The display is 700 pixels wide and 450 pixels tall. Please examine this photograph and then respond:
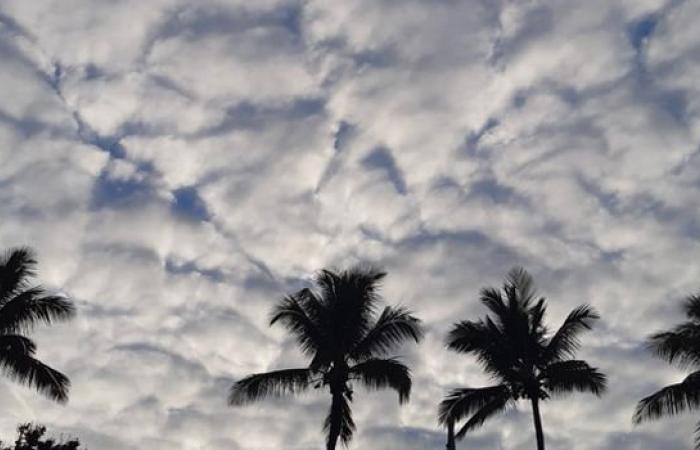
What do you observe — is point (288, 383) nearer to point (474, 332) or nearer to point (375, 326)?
point (375, 326)

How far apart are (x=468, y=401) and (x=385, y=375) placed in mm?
3995

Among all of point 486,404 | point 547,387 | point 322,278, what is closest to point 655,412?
point 547,387

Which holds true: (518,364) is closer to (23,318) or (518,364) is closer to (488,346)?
(488,346)

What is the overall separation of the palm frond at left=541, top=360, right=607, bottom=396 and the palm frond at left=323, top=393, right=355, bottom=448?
24.9 ft

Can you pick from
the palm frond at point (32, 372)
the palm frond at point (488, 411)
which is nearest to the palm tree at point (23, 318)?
the palm frond at point (32, 372)

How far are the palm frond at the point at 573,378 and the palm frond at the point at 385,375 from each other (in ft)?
18.5

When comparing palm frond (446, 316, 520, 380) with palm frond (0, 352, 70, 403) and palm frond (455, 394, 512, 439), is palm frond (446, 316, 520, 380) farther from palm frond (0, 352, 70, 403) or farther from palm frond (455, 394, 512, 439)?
palm frond (0, 352, 70, 403)

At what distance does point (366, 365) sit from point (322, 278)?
3742mm

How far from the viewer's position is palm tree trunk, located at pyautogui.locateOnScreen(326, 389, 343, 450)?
27.8 metres

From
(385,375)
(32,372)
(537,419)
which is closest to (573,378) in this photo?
(537,419)

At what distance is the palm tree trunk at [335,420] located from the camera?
2783 centimetres

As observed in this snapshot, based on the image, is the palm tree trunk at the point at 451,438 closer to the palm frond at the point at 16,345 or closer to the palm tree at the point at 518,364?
the palm tree at the point at 518,364

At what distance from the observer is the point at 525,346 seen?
30766 millimetres

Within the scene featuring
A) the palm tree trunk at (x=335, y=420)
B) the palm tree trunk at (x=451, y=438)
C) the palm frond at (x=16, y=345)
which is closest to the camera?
the palm frond at (x=16, y=345)
